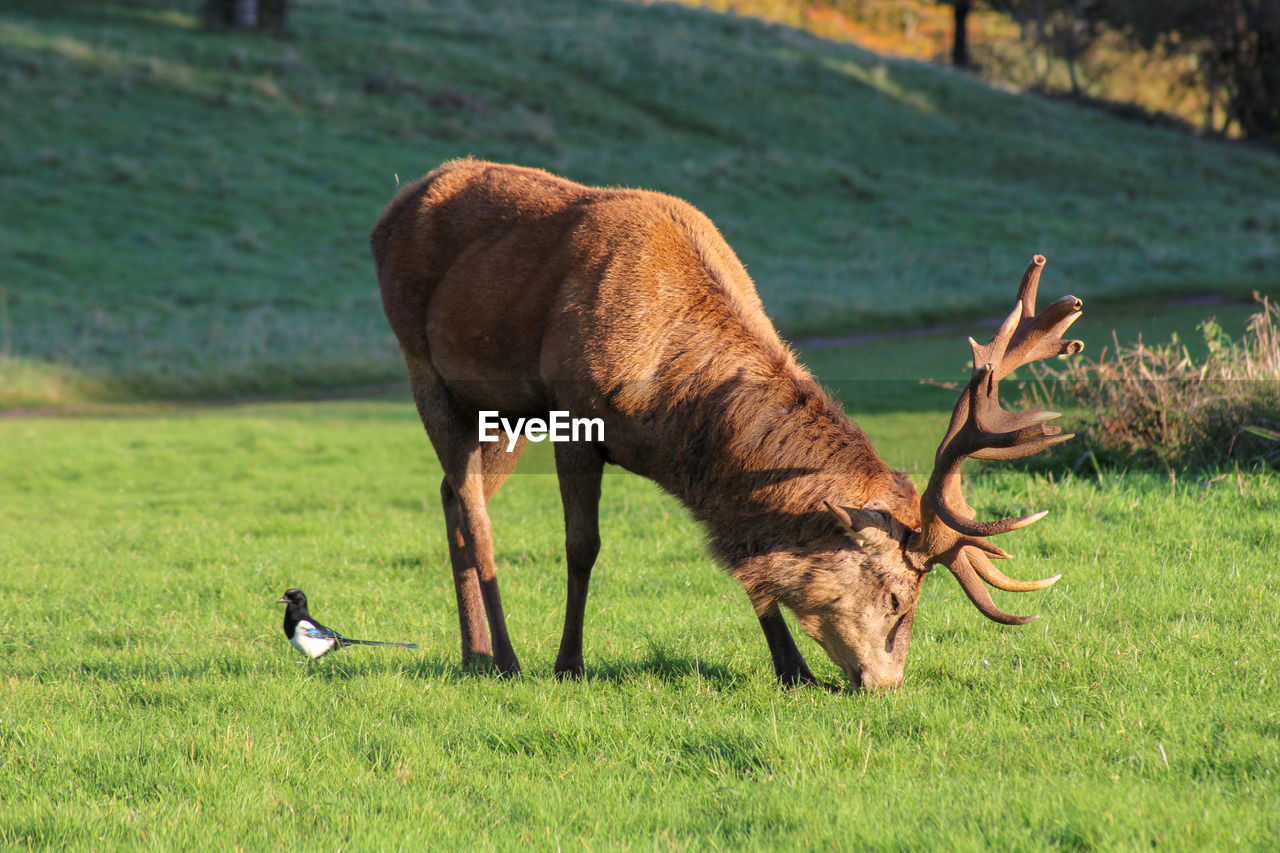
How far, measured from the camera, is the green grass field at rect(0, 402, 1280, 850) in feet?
14.1

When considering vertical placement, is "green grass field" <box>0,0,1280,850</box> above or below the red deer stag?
below

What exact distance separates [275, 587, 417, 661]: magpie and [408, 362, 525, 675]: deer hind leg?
380 millimetres

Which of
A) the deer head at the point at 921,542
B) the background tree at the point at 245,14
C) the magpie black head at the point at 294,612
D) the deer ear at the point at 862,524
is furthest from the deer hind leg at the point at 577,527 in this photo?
the background tree at the point at 245,14

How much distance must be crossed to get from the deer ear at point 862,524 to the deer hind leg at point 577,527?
4.18ft

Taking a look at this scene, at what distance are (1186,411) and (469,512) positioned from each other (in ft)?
20.4

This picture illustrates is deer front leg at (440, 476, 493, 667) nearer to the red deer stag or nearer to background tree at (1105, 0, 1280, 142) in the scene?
the red deer stag

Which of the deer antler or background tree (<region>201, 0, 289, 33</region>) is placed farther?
background tree (<region>201, 0, 289, 33</region>)

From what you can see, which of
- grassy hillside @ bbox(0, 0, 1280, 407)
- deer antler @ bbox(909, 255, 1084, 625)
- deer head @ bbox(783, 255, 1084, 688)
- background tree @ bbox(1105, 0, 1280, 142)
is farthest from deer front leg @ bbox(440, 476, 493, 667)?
background tree @ bbox(1105, 0, 1280, 142)

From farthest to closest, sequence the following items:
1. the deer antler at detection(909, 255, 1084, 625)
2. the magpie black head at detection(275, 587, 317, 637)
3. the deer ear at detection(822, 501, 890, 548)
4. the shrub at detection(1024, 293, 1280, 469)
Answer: the shrub at detection(1024, 293, 1280, 469) → the magpie black head at detection(275, 587, 317, 637) → the deer ear at detection(822, 501, 890, 548) → the deer antler at detection(909, 255, 1084, 625)

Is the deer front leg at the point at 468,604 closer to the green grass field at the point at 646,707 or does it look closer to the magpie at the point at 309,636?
the green grass field at the point at 646,707

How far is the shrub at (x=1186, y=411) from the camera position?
9711mm

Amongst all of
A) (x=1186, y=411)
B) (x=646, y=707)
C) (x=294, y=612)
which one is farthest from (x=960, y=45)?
(x=646, y=707)

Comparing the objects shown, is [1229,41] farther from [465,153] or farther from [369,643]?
[369,643]

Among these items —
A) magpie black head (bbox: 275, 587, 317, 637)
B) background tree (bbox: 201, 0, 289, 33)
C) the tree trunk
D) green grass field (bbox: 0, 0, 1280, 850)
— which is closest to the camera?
green grass field (bbox: 0, 0, 1280, 850)
